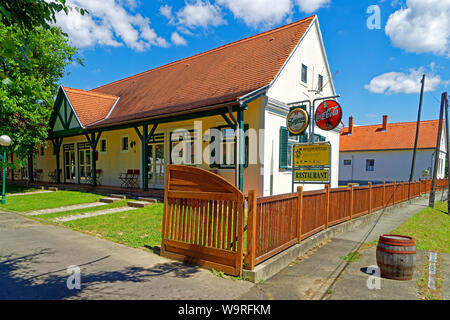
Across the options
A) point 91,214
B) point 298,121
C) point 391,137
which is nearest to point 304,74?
point 298,121

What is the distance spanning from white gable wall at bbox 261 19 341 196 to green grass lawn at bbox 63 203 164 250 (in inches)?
178

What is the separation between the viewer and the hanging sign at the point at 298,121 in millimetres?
9562

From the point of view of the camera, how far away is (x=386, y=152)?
31672 millimetres

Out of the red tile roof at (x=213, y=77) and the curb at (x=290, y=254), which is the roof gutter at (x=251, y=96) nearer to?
the red tile roof at (x=213, y=77)

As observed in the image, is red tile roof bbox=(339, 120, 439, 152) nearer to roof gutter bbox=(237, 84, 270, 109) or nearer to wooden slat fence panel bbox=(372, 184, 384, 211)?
wooden slat fence panel bbox=(372, 184, 384, 211)

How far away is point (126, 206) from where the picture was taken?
1096cm

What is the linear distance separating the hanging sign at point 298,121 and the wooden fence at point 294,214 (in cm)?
242

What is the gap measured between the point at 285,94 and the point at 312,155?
5.23 metres

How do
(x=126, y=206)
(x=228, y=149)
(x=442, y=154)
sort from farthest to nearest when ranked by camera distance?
(x=442, y=154) → (x=228, y=149) → (x=126, y=206)

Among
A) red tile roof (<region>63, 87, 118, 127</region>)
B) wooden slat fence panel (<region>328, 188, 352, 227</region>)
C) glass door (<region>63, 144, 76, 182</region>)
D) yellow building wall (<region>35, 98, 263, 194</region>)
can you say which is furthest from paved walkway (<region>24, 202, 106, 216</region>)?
glass door (<region>63, 144, 76, 182</region>)
